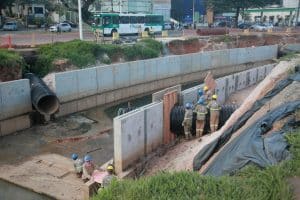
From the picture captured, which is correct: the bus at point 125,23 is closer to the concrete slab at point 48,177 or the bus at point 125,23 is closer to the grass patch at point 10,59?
the grass patch at point 10,59

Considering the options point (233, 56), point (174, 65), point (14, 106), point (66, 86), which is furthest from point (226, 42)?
point (14, 106)

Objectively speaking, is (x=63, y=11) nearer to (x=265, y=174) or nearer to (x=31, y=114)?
(x=31, y=114)

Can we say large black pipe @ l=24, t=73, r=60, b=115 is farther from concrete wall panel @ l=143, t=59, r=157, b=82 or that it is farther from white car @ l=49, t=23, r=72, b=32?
white car @ l=49, t=23, r=72, b=32

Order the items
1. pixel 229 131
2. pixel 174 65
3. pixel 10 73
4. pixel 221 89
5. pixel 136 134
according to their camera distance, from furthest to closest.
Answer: pixel 174 65 < pixel 221 89 < pixel 10 73 < pixel 136 134 < pixel 229 131

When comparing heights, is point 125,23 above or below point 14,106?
above

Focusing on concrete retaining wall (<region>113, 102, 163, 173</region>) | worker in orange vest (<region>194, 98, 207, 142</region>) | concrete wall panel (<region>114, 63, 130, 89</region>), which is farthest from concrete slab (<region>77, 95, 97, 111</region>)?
worker in orange vest (<region>194, 98, 207, 142</region>)

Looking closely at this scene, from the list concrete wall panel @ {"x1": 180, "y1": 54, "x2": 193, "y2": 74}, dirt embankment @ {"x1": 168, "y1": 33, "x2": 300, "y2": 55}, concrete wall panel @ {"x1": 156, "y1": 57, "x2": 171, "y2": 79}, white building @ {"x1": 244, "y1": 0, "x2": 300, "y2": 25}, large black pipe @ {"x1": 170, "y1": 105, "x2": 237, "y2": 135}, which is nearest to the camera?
large black pipe @ {"x1": 170, "y1": 105, "x2": 237, "y2": 135}

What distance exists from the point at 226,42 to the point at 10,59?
22.3 metres

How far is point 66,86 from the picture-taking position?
1873 centimetres

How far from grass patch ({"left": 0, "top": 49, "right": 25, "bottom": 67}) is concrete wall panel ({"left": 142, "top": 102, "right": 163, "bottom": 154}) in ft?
29.3

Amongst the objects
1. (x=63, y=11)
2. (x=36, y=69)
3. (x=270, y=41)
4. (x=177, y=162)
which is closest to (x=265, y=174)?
(x=177, y=162)

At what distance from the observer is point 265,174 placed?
573cm

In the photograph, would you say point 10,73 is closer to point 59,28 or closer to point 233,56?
point 233,56

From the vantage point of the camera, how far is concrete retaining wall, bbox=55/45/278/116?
1908 cm
